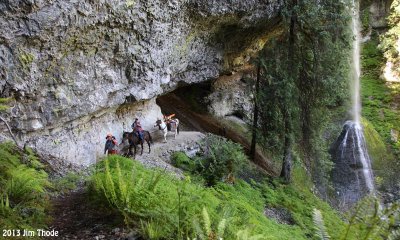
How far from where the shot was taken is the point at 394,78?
119ft

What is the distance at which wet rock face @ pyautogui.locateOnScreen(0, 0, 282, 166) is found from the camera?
11852mm

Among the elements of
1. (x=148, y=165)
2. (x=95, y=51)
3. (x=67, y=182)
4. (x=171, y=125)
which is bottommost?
(x=148, y=165)

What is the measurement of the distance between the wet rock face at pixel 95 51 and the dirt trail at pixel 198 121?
386cm

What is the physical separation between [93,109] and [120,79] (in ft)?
6.41

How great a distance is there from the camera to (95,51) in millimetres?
14688

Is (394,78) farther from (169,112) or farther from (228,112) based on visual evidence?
(169,112)

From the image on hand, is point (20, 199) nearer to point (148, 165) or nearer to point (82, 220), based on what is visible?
point (82, 220)

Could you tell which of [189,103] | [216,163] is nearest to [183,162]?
[216,163]

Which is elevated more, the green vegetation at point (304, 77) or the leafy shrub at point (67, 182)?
the green vegetation at point (304, 77)

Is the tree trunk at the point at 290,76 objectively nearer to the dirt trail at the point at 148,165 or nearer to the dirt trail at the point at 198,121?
the dirt trail at the point at 148,165

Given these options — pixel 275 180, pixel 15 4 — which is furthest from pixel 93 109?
pixel 275 180

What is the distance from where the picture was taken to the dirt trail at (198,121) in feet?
76.4

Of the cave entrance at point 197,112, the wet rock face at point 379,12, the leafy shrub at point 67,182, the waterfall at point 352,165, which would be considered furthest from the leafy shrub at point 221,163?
the wet rock face at point 379,12

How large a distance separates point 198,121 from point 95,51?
11687mm
